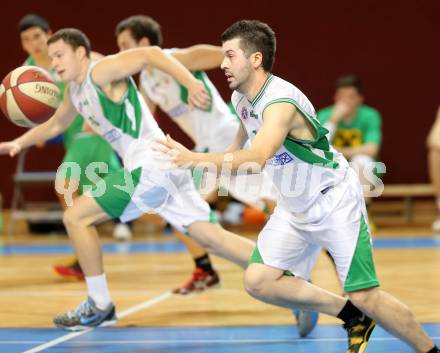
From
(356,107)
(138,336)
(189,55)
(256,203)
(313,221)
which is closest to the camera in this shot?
(313,221)

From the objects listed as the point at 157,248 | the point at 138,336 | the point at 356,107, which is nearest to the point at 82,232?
the point at 138,336

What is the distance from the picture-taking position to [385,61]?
12273 millimetres

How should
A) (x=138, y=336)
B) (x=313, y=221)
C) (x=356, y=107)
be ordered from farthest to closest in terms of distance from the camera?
(x=356, y=107) < (x=138, y=336) < (x=313, y=221)

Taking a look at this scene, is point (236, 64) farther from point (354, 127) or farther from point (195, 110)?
point (354, 127)

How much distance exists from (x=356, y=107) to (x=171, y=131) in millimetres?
2814

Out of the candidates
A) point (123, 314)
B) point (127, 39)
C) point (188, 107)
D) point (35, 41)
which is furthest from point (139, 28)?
point (123, 314)

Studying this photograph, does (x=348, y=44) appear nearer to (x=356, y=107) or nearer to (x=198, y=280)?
(x=356, y=107)

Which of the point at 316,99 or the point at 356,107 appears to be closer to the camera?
the point at 356,107

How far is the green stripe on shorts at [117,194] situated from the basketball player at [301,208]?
41.9 inches

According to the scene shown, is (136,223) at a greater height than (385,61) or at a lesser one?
lesser

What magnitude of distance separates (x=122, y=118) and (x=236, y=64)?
147 cm

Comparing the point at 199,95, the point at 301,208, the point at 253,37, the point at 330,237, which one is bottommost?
the point at 330,237

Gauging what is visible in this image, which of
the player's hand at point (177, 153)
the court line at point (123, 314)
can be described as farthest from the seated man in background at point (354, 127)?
the player's hand at point (177, 153)

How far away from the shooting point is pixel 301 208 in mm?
3949
